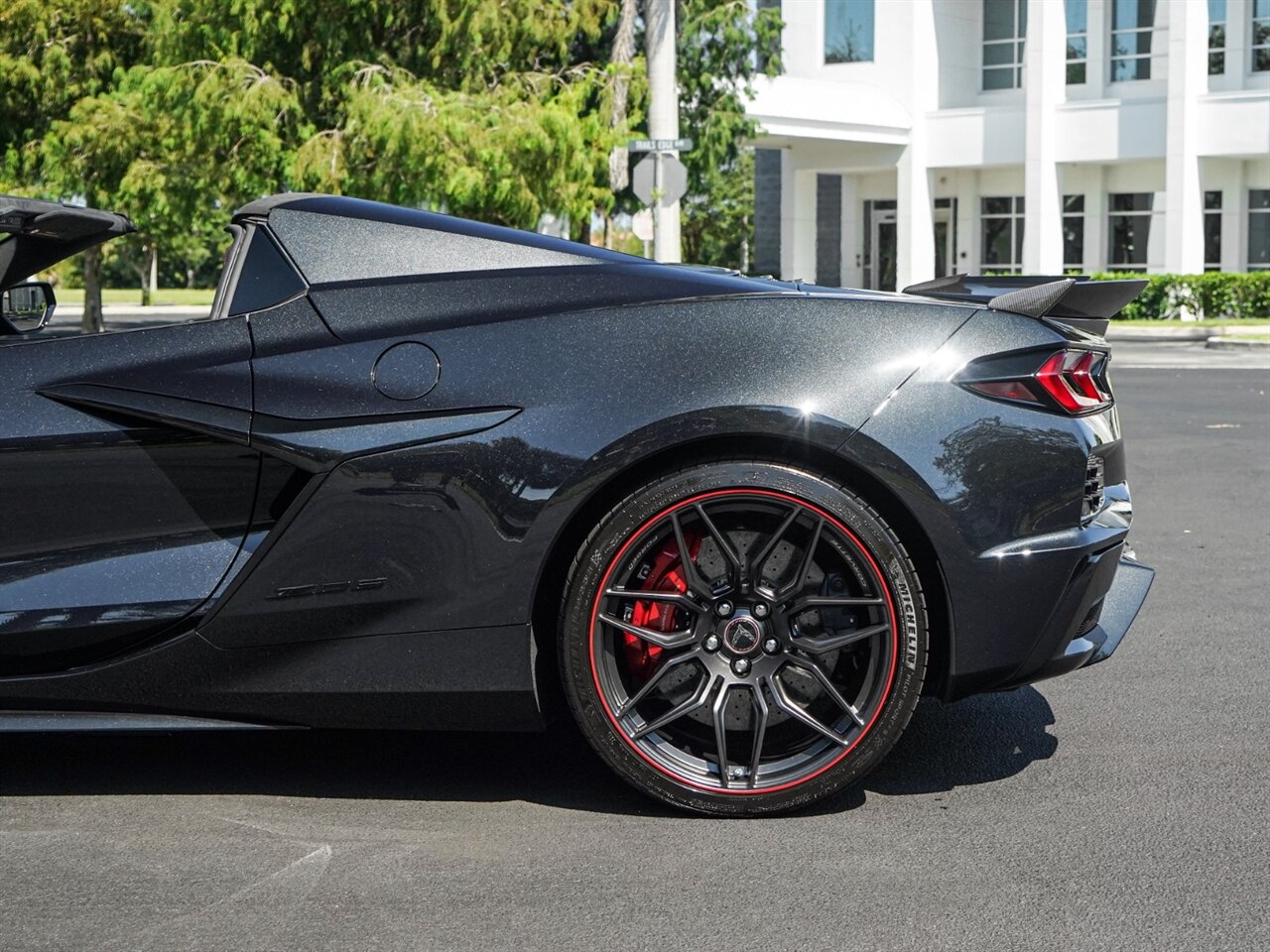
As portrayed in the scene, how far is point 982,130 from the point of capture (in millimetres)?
40625

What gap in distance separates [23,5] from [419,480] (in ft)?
84.0

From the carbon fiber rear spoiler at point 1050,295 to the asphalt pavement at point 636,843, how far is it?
1124 millimetres

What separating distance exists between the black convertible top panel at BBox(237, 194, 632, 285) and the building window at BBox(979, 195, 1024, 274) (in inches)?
1572

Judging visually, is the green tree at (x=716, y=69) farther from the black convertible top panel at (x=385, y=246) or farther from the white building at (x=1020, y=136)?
the black convertible top panel at (x=385, y=246)

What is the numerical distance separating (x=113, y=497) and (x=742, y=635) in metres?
1.41

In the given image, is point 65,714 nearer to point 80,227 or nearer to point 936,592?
point 80,227

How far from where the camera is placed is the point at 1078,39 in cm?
4091

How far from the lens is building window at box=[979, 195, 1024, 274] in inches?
1676

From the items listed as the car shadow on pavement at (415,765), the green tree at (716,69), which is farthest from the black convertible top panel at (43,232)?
the green tree at (716,69)

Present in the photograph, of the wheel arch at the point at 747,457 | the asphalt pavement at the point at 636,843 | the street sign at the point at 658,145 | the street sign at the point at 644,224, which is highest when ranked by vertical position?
the street sign at the point at 658,145

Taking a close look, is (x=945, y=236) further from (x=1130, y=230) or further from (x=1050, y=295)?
(x=1050, y=295)

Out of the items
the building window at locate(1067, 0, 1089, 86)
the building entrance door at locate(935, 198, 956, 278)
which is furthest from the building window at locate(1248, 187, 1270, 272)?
the building entrance door at locate(935, 198, 956, 278)

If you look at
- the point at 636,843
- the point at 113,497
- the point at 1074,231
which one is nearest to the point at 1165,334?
the point at 1074,231

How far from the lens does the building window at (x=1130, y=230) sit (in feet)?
132
